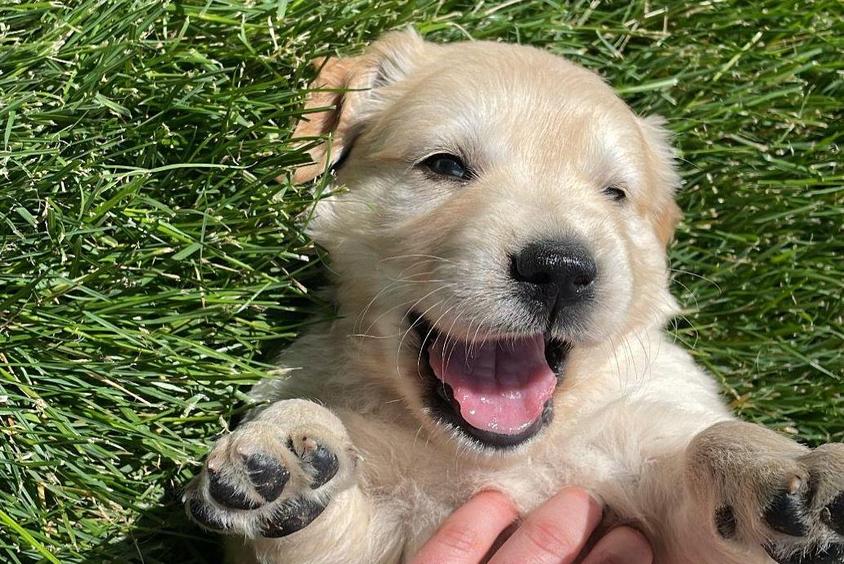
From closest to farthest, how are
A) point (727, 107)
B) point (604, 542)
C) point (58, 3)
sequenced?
point (604, 542) < point (58, 3) < point (727, 107)

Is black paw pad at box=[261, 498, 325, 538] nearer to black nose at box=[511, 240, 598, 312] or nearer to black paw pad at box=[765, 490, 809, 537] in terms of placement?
black nose at box=[511, 240, 598, 312]

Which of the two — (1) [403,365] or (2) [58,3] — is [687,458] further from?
(2) [58,3]

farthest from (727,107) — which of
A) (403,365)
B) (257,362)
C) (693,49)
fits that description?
(257,362)

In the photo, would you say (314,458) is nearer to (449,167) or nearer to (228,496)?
(228,496)

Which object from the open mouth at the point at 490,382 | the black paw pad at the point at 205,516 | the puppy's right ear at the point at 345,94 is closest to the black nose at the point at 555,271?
the open mouth at the point at 490,382

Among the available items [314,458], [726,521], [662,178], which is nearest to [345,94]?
[662,178]

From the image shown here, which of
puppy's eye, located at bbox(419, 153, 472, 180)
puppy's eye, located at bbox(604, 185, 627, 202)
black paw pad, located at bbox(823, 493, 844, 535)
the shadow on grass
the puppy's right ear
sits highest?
the puppy's right ear

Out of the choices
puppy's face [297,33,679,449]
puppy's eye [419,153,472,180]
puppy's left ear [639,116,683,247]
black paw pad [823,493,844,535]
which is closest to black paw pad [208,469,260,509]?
puppy's face [297,33,679,449]

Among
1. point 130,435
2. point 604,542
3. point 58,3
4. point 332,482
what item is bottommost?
point 604,542
